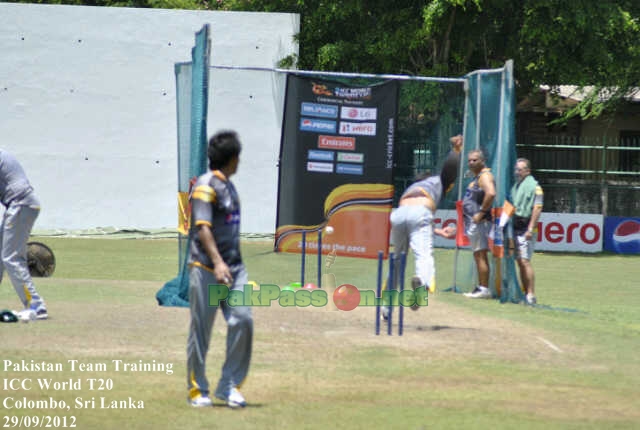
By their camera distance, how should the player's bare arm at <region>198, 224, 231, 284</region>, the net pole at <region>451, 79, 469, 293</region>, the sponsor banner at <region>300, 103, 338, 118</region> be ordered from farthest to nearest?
the net pole at <region>451, 79, 469, 293</region> → the sponsor banner at <region>300, 103, 338, 118</region> → the player's bare arm at <region>198, 224, 231, 284</region>

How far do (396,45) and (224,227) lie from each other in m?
17.1

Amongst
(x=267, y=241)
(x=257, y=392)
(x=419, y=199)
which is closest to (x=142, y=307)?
(x=419, y=199)

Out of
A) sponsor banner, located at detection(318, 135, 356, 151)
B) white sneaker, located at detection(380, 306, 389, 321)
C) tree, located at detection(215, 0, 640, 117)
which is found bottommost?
white sneaker, located at detection(380, 306, 389, 321)

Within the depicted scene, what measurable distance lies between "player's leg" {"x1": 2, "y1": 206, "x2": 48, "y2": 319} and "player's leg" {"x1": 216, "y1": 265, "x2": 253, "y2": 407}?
380 cm

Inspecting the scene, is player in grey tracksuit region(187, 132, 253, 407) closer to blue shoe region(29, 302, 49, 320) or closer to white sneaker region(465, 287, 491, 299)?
blue shoe region(29, 302, 49, 320)

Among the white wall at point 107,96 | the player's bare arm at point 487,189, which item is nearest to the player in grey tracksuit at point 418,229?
the player's bare arm at point 487,189

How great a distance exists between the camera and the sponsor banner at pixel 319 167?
12.9 meters

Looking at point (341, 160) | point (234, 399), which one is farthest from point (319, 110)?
point (234, 399)

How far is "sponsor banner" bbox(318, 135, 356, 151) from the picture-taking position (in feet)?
42.1

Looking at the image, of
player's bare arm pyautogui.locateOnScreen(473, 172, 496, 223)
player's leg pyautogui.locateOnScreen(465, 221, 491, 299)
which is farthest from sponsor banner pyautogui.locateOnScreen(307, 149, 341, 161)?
player's leg pyautogui.locateOnScreen(465, 221, 491, 299)

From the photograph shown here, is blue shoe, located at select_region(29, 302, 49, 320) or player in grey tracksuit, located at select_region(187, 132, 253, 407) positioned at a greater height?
player in grey tracksuit, located at select_region(187, 132, 253, 407)

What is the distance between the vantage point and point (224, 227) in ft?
22.6

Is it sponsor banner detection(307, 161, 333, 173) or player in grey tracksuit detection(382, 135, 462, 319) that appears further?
sponsor banner detection(307, 161, 333, 173)

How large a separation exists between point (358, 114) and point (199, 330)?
6.44m
